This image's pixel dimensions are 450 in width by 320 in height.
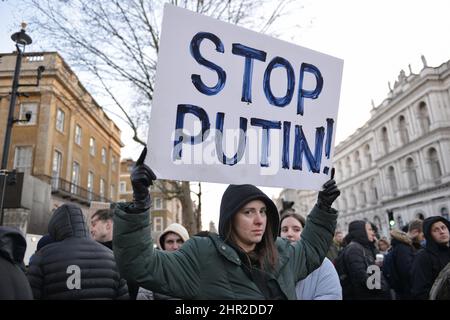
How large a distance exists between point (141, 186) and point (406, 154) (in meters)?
45.1

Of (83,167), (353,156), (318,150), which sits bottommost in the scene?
(318,150)

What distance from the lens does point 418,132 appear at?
38094 millimetres

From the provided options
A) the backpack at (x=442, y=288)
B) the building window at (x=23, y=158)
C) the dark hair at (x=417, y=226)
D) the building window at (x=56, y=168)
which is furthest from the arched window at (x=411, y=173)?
the backpack at (x=442, y=288)

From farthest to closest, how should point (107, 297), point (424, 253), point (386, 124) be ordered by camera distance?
point (386, 124) → point (424, 253) → point (107, 297)

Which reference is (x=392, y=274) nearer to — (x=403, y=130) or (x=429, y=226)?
(x=429, y=226)

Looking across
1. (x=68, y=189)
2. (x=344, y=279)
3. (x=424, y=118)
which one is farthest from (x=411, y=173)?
(x=344, y=279)

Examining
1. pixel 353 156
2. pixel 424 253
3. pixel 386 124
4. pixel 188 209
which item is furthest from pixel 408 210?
pixel 424 253

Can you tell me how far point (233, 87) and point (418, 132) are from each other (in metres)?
42.6

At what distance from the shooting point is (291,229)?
10.5 ft

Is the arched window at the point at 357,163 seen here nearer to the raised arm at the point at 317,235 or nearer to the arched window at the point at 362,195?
the arched window at the point at 362,195

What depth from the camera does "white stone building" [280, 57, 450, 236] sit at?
3491 cm

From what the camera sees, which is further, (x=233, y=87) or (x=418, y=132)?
(x=418, y=132)
